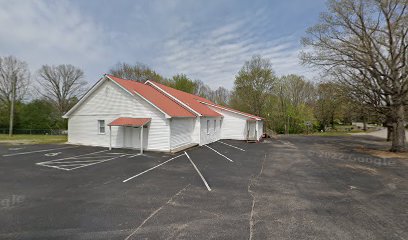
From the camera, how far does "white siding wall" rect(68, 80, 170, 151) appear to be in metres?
15.4

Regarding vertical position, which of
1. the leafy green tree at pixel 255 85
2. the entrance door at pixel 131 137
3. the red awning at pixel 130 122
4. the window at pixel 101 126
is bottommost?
the entrance door at pixel 131 137

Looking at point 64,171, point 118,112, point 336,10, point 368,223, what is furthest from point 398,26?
point 64,171

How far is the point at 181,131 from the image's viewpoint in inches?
671

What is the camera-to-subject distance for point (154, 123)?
613 inches

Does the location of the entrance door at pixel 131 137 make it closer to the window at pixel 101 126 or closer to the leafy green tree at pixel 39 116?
the window at pixel 101 126

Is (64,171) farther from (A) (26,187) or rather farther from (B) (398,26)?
(B) (398,26)

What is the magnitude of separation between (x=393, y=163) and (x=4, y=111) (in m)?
52.7

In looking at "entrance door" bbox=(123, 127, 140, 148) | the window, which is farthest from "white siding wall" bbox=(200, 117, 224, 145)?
the window

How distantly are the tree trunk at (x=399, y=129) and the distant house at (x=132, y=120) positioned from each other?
1537cm

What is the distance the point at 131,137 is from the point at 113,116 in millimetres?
2453

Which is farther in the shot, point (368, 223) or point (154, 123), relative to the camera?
point (154, 123)

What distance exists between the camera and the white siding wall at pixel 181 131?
15.6 meters

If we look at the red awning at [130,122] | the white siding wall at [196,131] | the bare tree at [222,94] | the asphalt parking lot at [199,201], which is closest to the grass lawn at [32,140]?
the red awning at [130,122]

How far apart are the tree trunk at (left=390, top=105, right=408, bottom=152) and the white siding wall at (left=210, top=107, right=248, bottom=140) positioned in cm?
1297
